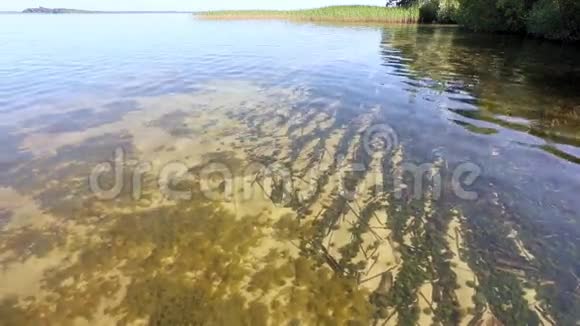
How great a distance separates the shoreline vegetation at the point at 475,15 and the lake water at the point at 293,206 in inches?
646

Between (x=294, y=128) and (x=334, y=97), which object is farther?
(x=334, y=97)

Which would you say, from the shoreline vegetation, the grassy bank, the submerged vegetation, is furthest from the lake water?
the grassy bank

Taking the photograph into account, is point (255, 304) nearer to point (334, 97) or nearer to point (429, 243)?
point (429, 243)

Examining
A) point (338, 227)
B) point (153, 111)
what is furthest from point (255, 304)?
point (153, 111)

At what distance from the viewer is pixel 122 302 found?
13.0ft

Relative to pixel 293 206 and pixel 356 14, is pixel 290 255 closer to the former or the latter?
pixel 293 206

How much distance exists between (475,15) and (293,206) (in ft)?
123

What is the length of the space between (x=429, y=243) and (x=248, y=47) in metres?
22.6

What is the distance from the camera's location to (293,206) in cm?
574

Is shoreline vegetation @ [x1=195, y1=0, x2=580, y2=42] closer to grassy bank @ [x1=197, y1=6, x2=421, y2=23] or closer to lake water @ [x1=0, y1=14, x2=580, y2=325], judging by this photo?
grassy bank @ [x1=197, y1=6, x2=421, y2=23]

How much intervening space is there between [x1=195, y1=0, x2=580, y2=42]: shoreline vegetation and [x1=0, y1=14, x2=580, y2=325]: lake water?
53.8 ft

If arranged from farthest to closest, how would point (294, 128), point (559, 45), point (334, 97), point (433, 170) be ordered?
point (559, 45) < point (334, 97) < point (294, 128) < point (433, 170)

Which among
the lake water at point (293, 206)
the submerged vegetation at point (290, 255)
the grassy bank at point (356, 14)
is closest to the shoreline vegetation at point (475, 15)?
the grassy bank at point (356, 14)

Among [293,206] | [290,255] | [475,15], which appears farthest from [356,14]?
[290,255]
